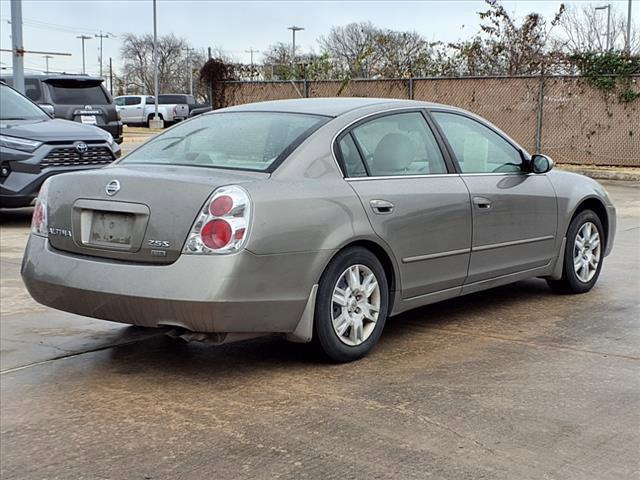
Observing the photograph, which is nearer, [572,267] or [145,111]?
[572,267]

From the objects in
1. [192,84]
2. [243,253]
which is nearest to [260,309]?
[243,253]

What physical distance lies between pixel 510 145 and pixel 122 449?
378cm

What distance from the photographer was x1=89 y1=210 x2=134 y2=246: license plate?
4637mm

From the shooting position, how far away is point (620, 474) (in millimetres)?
3488

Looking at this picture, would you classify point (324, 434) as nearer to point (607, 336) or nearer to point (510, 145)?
point (607, 336)

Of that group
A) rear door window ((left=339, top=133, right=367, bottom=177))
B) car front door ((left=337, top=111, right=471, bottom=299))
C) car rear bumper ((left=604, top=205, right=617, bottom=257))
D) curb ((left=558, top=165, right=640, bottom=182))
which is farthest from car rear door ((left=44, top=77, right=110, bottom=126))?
rear door window ((left=339, top=133, right=367, bottom=177))

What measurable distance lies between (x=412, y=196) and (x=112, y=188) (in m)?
1.76

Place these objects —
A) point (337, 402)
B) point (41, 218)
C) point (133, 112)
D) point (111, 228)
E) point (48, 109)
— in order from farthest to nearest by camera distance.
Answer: point (133, 112)
point (48, 109)
point (41, 218)
point (111, 228)
point (337, 402)

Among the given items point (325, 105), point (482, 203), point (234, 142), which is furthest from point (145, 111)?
point (234, 142)

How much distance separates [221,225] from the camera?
4.43m

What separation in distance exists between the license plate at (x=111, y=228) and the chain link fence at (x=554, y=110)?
50.8 feet

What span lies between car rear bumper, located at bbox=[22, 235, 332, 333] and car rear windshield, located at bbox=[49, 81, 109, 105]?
14390 millimetres

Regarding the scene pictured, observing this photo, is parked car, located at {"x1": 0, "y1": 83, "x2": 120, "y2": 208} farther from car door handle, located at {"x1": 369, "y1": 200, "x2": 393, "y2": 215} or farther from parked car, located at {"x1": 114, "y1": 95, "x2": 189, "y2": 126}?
parked car, located at {"x1": 114, "y1": 95, "x2": 189, "y2": 126}

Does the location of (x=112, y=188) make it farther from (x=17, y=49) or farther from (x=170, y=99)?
(x=170, y=99)
